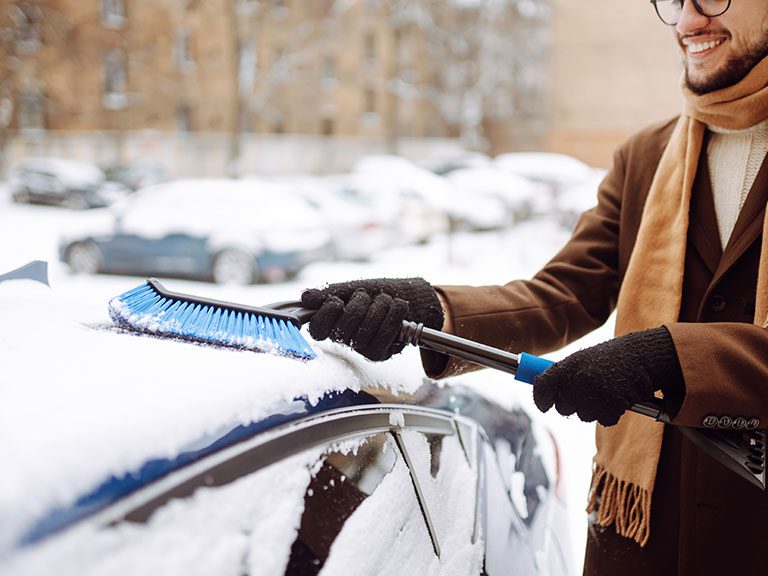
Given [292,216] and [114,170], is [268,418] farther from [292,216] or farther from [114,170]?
[114,170]

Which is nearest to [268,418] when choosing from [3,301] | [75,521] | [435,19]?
[75,521]

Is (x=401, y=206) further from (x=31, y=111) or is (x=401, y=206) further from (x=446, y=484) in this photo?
(x=446, y=484)

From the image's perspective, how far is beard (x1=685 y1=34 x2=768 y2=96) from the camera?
4.15ft

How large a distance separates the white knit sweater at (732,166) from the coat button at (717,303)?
0.38 feet

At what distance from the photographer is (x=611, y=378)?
1054mm

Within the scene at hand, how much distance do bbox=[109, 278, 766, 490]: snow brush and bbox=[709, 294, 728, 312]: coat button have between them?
24cm

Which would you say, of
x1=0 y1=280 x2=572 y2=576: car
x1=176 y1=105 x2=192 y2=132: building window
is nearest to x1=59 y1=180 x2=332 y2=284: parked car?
x1=176 y1=105 x2=192 y2=132: building window

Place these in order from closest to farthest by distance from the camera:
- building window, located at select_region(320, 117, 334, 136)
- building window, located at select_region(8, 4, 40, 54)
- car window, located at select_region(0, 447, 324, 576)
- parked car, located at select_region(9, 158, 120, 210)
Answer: car window, located at select_region(0, 447, 324, 576) → building window, located at select_region(8, 4, 40, 54) → parked car, located at select_region(9, 158, 120, 210) → building window, located at select_region(320, 117, 334, 136)

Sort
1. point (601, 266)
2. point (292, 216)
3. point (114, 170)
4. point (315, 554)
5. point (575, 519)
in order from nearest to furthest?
1. point (315, 554)
2. point (601, 266)
3. point (575, 519)
4. point (292, 216)
5. point (114, 170)

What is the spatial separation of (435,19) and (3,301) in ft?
41.8

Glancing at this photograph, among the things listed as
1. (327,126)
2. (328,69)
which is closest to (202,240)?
(328,69)

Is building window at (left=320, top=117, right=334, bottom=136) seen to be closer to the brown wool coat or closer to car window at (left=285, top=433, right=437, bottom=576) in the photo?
the brown wool coat

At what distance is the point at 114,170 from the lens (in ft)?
25.8

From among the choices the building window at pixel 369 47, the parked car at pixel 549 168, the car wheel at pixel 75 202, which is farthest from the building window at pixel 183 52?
the parked car at pixel 549 168
